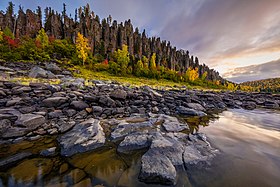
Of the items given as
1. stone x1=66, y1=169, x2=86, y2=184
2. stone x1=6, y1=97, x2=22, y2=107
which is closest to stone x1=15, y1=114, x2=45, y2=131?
stone x1=6, y1=97, x2=22, y2=107

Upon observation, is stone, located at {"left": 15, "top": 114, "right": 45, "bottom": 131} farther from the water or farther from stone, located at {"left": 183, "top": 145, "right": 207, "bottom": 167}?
stone, located at {"left": 183, "top": 145, "right": 207, "bottom": 167}

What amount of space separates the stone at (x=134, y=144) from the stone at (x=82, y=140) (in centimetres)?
75

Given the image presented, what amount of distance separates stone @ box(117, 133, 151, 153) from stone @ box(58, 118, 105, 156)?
747 millimetres

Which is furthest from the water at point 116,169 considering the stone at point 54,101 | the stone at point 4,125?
the stone at point 54,101

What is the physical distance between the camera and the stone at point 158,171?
294 cm

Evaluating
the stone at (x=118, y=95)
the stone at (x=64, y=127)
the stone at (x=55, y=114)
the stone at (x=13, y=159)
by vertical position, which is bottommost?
the stone at (x=13, y=159)

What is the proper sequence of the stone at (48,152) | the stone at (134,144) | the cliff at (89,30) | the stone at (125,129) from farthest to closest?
the cliff at (89,30), the stone at (125,129), the stone at (134,144), the stone at (48,152)

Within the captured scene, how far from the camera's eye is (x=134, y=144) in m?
4.47

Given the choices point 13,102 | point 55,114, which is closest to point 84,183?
point 55,114

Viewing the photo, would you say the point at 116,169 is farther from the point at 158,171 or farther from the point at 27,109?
the point at 27,109

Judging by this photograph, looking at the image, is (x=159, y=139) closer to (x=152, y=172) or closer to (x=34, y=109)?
(x=152, y=172)

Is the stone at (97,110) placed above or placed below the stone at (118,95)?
below

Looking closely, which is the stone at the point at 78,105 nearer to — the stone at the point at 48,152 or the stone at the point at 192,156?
the stone at the point at 48,152

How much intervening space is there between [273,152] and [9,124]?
946 cm
